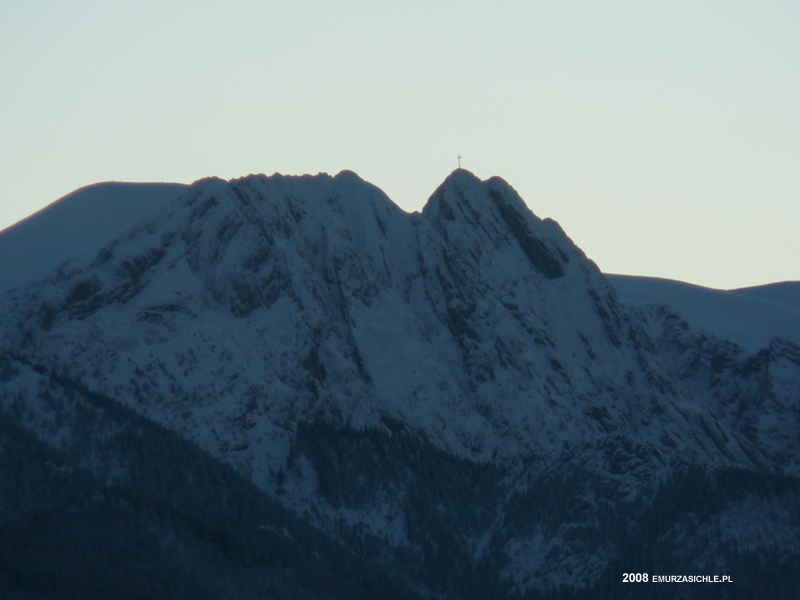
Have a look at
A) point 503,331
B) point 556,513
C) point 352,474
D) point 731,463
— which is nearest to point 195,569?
point 352,474

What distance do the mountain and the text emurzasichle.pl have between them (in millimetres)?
1585

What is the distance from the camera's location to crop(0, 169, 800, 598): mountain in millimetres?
159125

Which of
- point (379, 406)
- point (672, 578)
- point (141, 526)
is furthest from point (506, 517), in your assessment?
point (141, 526)

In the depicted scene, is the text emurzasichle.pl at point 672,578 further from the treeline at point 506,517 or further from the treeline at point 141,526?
the treeline at point 141,526

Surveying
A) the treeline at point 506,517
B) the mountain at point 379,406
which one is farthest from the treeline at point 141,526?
the treeline at point 506,517

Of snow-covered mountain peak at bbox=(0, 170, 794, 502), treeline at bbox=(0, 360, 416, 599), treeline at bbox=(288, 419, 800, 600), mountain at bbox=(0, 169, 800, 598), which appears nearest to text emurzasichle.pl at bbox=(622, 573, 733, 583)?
treeline at bbox=(288, 419, 800, 600)

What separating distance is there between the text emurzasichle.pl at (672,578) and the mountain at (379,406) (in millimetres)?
1585

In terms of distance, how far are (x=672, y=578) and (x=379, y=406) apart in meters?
46.0

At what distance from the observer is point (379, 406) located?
Answer: 6806 inches

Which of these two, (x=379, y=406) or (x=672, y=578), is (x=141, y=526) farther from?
(x=672, y=578)

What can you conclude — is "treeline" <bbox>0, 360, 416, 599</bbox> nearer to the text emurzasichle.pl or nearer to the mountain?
the mountain

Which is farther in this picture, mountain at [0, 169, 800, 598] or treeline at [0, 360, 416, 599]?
mountain at [0, 169, 800, 598]

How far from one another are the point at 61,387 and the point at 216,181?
47.6 m

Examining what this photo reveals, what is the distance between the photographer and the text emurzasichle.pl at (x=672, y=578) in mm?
156500
